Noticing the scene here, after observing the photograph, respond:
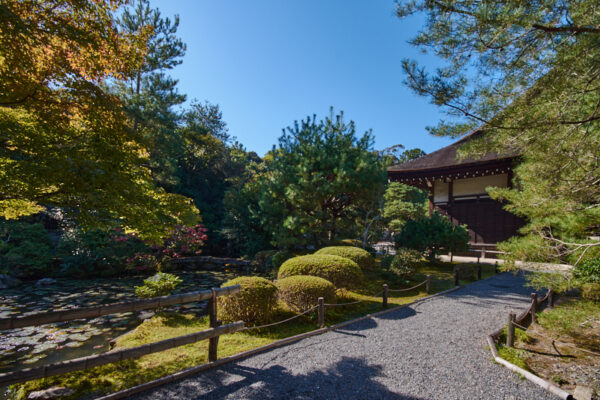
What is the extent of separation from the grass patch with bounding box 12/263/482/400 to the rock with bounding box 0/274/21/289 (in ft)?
23.5

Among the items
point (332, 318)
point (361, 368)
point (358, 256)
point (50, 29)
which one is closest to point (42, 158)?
point (50, 29)

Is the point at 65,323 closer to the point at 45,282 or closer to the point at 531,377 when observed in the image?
the point at 45,282

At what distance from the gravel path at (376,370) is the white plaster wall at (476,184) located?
8.29 m

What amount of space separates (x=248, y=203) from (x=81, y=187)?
12234 mm

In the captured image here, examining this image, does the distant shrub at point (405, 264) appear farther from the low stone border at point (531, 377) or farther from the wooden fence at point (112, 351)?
the wooden fence at point (112, 351)

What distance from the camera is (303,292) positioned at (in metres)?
5.35

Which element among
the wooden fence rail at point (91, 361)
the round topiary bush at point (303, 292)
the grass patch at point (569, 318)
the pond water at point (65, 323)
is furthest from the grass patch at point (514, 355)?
the pond water at point (65, 323)

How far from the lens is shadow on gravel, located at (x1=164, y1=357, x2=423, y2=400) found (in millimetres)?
2859

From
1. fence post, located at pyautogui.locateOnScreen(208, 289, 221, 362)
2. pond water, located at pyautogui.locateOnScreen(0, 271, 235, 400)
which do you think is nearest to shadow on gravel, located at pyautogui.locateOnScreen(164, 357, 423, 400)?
fence post, located at pyautogui.locateOnScreen(208, 289, 221, 362)

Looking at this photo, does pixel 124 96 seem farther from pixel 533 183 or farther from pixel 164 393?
pixel 533 183

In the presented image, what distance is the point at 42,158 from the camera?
2.81 meters

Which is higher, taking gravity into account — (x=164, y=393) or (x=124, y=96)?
(x=124, y=96)

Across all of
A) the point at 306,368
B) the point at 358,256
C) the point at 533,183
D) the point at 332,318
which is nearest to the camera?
the point at 306,368

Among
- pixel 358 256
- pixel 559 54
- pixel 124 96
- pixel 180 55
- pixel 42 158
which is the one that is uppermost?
pixel 180 55
